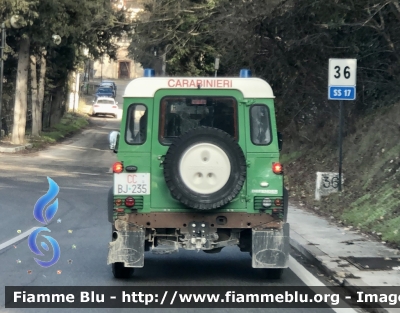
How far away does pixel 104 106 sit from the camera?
191ft

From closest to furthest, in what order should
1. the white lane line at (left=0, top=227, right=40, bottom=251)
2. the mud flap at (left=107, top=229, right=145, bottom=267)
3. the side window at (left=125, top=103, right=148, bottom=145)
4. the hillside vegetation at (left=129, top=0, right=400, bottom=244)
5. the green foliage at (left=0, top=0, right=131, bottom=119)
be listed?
the mud flap at (left=107, top=229, right=145, bottom=267), the side window at (left=125, top=103, right=148, bottom=145), the white lane line at (left=0, top=227, right=40, bottom=251), the hillside vegetation at (left=129, top=0, right=400, bottom=244), the green foliage at (left=0, top=0, right=131, bottom=119)

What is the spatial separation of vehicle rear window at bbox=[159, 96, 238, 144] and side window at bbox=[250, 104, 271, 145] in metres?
0.21

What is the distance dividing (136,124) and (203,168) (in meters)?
1.15

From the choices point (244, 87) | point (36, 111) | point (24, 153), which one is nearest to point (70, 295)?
point (244, 87)

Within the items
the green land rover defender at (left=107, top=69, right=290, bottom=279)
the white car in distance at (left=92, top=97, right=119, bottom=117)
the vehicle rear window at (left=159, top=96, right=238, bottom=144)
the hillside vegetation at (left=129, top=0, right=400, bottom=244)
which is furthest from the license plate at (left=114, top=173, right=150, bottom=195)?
the white car in distance at (left=92, top=97, right=119, bottom=117)

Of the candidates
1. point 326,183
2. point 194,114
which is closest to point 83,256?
point 194,114

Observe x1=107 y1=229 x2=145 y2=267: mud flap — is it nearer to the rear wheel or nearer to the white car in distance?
the rear wheel

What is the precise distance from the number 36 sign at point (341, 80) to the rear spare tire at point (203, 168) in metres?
7.68

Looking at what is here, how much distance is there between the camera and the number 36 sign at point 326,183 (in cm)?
1675

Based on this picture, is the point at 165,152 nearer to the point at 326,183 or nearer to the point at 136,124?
the point at 136,124

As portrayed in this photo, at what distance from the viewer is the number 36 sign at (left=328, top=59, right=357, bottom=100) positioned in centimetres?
1558

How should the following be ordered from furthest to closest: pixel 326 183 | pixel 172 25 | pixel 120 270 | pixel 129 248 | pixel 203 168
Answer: pixel 172 25
pixel 326 183
pixel 120 270
pixel 129 248
pixel 203 168

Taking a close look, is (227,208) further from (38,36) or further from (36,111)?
(36,111)

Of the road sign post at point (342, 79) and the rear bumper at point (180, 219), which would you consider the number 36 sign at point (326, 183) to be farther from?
the rear bumper at point (180, 219)
